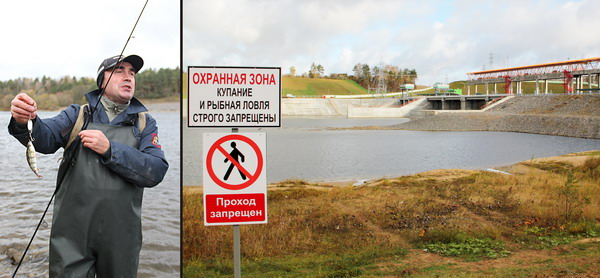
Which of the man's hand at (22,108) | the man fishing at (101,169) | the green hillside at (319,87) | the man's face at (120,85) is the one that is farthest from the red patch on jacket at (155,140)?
the green hillside at (319,87)

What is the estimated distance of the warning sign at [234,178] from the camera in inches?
115

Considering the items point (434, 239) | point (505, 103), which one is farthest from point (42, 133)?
point (505, 103)

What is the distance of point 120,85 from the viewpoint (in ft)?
6.50

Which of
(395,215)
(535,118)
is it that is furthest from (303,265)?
(535,118)

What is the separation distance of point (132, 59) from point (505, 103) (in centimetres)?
3872

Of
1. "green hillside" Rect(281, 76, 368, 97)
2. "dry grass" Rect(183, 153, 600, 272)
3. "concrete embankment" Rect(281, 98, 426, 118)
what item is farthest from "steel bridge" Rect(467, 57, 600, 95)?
"green hillside" Rect(281, 76, 368, 97)

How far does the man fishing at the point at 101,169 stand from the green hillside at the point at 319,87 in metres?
75.3

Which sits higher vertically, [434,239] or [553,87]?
[553,87]

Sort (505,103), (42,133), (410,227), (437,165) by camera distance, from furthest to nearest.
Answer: (505,103), (437,165), (410,227), (42,133)

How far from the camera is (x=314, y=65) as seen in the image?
290ft

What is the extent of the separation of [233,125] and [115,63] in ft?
3.40

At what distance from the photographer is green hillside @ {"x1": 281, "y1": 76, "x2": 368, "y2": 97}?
265 feet

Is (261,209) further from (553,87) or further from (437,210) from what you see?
(553,87)

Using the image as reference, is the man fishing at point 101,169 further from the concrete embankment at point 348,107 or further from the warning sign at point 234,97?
the concrete embankment at point 348,107
